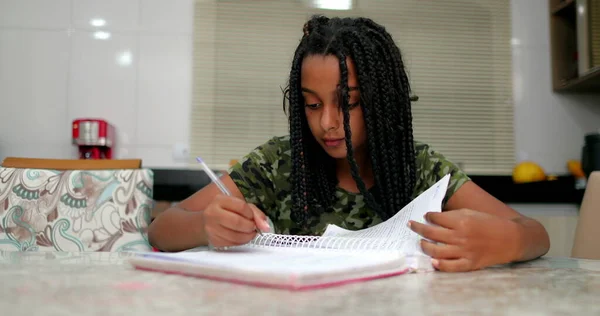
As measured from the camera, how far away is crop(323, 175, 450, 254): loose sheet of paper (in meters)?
0.58

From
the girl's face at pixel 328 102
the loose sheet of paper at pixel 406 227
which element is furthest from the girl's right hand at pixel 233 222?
the girl's face at pixel 328 102

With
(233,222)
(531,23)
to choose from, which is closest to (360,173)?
(233,222)

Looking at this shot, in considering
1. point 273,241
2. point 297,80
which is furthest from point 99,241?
point 273,241

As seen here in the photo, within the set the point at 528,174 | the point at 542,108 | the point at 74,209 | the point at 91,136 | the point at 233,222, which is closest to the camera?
the point at 233,222

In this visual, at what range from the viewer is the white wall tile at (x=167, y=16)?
8.28 ft

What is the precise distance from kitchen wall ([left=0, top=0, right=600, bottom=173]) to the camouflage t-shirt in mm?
A: 1469

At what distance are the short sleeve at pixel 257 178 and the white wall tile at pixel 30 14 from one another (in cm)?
184

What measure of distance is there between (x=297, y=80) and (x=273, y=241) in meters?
0.44

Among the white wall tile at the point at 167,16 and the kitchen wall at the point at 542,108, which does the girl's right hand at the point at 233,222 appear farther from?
the kitchen wall at the point at 542,108

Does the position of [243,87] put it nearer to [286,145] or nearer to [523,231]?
[286,145]

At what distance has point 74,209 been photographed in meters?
1.25

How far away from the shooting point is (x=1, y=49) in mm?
2441

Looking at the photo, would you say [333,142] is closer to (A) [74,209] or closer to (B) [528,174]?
(A) [74,209]

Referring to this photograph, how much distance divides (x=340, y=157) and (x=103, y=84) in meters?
1.86
